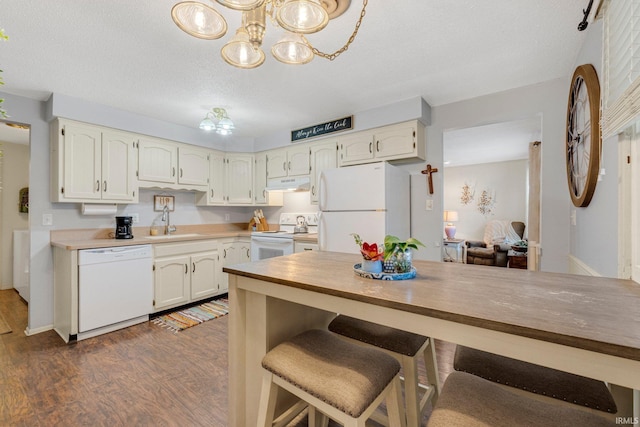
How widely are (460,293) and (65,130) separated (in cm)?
356

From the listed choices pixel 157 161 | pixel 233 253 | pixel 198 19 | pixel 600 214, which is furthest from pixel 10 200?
pixel 600 214

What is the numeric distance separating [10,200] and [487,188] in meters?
8.85

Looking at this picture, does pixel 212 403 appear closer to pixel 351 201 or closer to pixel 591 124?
pixel 351 201

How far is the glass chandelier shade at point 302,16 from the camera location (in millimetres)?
1194

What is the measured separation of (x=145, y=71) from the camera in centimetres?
221

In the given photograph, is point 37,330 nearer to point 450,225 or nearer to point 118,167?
point 118,167

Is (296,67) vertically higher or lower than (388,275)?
higher

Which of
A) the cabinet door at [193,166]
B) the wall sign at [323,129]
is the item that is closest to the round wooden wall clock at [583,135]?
the wall sign at [323,129]

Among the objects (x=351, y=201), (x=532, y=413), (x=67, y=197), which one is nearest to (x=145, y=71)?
(x=67, y=197)

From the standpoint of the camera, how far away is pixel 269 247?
362 centimetres

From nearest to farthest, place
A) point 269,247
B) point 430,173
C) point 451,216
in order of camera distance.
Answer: point 430,173 < point 269,247 < point 451,216

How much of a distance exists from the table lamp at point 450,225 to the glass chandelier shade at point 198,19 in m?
6.49

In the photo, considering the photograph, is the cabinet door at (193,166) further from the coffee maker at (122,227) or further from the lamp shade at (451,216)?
the lamp shade at (451,216)

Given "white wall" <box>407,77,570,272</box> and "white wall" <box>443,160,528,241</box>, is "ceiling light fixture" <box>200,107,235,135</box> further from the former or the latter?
"white wall" <box>443,160,528,241</box>
